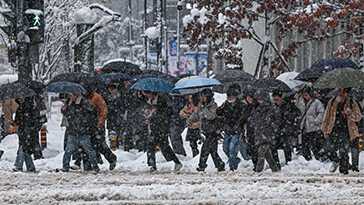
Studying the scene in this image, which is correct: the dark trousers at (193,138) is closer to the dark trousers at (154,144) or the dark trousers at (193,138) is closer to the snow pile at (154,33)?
the dark trousers at (154,144)

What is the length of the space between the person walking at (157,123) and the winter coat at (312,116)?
3.05 meters

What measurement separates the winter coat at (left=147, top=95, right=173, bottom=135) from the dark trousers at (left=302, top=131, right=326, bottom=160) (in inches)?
129

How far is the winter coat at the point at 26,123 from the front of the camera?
1158cm

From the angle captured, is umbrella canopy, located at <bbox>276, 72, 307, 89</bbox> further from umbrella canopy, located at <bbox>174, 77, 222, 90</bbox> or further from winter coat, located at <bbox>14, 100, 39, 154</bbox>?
winter coat, located at <bbox>14, 100, 39, 154</bbox>

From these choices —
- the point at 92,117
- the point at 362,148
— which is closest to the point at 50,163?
the point at 92,117

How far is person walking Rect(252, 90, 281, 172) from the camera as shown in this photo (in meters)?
10.9

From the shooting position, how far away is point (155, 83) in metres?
12.3

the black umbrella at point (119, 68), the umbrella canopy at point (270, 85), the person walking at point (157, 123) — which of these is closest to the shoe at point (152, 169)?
the person walking at point (157, 123)

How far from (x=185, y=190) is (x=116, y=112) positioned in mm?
7121

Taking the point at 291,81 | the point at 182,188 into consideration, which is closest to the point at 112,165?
the point at 182,188

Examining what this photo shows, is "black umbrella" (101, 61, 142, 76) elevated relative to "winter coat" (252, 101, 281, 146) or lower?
elevated

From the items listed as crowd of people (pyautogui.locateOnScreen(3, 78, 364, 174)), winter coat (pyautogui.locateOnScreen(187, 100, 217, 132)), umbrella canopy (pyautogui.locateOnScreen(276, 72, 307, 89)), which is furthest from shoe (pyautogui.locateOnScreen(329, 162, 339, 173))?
umbrella canopy (pyautogui.locateOnScreen(276, 72, 307, 89))

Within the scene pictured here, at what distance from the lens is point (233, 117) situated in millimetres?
11734

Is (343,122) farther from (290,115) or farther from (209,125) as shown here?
(209,125)
